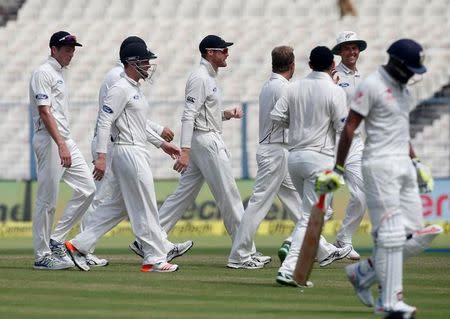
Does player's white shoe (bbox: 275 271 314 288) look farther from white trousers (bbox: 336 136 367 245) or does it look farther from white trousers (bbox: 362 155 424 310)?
white trousers (bbox: 336 136 367 245)

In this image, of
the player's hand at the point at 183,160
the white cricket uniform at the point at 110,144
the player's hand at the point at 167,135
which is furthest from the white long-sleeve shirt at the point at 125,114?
the player's hand at the point at 167,135

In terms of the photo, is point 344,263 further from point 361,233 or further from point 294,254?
point 361,233

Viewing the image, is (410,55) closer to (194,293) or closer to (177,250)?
(194,293)

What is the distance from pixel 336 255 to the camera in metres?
14.4

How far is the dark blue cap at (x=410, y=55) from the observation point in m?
9.56

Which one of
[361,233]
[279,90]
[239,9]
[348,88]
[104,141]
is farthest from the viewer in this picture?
[239,9]

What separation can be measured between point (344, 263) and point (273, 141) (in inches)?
69.3

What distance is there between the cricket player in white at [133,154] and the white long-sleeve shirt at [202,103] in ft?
2.06

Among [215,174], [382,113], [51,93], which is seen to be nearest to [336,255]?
[215,174]

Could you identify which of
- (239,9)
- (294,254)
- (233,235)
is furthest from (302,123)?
(239,9)

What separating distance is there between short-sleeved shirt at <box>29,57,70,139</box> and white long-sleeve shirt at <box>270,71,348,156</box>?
95.5 inches

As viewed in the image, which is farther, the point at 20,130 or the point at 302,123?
the point at 20,130

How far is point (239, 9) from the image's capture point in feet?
107

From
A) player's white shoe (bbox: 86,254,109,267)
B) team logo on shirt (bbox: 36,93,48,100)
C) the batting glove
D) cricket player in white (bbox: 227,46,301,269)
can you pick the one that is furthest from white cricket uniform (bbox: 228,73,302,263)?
the batting glove
